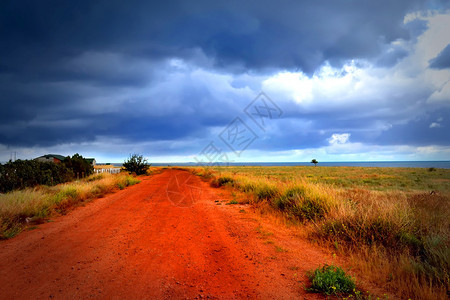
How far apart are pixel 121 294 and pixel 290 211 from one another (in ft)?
18.8

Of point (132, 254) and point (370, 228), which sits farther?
point (370, 228)

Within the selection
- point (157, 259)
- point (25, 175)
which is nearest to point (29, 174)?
point (25, 175)

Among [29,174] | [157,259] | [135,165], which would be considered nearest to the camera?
[157,259]

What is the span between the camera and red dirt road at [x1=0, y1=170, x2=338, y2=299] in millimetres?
3348

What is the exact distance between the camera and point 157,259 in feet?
14.3

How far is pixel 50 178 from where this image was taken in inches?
522

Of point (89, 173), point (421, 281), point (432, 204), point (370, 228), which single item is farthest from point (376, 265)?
point (89, 173)

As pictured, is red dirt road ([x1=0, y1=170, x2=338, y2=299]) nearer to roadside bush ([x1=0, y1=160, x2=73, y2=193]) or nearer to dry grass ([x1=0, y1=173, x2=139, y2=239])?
dry grass ([x1=0, y1=173, x2=139, y2=239])

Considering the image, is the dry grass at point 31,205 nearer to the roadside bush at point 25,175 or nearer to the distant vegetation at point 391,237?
the roadside bush at point 25,175

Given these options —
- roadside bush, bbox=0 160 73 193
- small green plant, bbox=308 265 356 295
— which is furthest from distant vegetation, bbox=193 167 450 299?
roadside bush, bbox=0 160 73 193

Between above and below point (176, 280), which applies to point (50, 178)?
above

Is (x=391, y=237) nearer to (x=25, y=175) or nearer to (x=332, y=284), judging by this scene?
(x=332, y=284)

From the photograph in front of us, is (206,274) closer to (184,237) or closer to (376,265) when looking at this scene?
(184,237)

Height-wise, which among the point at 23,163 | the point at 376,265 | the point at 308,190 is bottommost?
the point at 376,265
